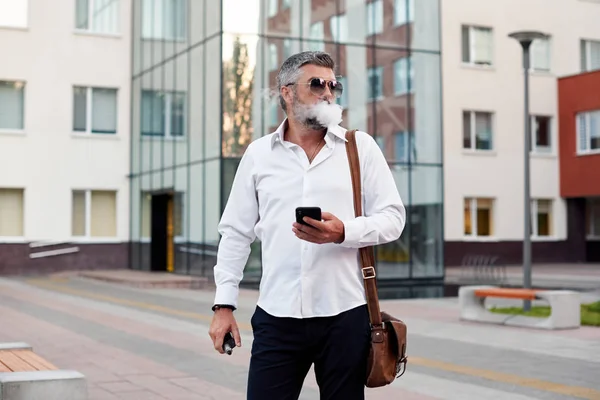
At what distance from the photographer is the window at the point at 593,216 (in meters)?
36.7

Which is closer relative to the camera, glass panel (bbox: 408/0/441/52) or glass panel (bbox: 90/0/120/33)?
glass panel (bbox: 408/0/441/52)

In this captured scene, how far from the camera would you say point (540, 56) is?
35.7m

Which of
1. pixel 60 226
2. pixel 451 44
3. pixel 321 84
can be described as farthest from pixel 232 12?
pixel 321 84

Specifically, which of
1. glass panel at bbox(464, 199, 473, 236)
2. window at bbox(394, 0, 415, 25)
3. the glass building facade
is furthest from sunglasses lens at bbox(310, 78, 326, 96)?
glass panel at bbox(464, 199, 473, 236)

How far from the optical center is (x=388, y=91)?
2323 centimetres

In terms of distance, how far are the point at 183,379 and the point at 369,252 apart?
218 inches

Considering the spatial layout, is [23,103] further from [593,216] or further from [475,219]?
[593,216]

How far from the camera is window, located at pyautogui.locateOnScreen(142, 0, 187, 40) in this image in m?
26.4

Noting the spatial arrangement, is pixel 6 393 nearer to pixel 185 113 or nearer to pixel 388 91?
pixel 388 91

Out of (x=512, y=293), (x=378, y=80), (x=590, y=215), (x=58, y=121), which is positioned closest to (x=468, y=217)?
(x=590, y=215)

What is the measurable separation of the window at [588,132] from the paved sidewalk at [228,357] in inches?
743

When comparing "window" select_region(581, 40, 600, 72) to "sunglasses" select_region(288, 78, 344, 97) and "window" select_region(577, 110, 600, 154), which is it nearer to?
"window" select_region(577, 110, 600, 154)

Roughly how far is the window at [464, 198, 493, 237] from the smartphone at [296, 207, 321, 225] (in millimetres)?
31322

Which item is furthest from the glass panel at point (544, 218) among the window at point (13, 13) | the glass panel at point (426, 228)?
the window at point (13, 13)
